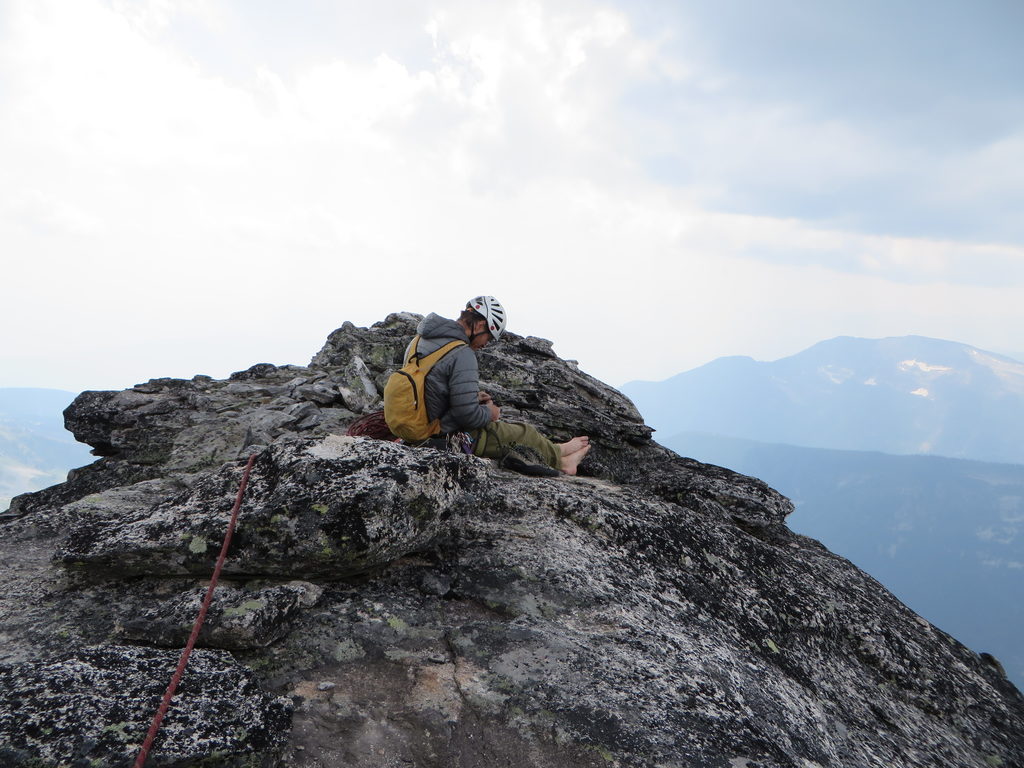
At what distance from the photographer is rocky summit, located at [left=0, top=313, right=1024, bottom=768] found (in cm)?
579

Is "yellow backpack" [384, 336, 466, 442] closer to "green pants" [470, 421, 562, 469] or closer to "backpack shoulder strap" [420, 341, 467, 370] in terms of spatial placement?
"backpack shoulder strap" [420, 341, 467, 370]

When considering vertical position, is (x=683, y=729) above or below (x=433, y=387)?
below

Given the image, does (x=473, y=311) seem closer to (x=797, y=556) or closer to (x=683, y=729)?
(x=683, y=729)

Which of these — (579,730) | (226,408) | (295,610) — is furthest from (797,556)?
(226,408)

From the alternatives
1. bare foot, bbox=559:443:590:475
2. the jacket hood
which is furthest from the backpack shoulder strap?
bare foot, bbox=559:443:590:475

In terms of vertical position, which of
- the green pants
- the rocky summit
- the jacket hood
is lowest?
the rocky summit

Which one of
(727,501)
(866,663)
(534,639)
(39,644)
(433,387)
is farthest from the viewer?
(727,501)

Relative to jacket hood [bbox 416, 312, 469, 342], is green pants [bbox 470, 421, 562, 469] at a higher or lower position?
lower

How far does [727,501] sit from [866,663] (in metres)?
4.23

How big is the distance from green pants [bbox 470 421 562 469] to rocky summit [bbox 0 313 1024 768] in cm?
58

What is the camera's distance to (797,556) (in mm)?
13148

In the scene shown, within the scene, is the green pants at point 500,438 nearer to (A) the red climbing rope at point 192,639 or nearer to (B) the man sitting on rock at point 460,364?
(B) the man sitting on rock at point 460,364

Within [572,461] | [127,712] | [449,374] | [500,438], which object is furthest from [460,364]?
[127,712]

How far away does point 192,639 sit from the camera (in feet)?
20.9
